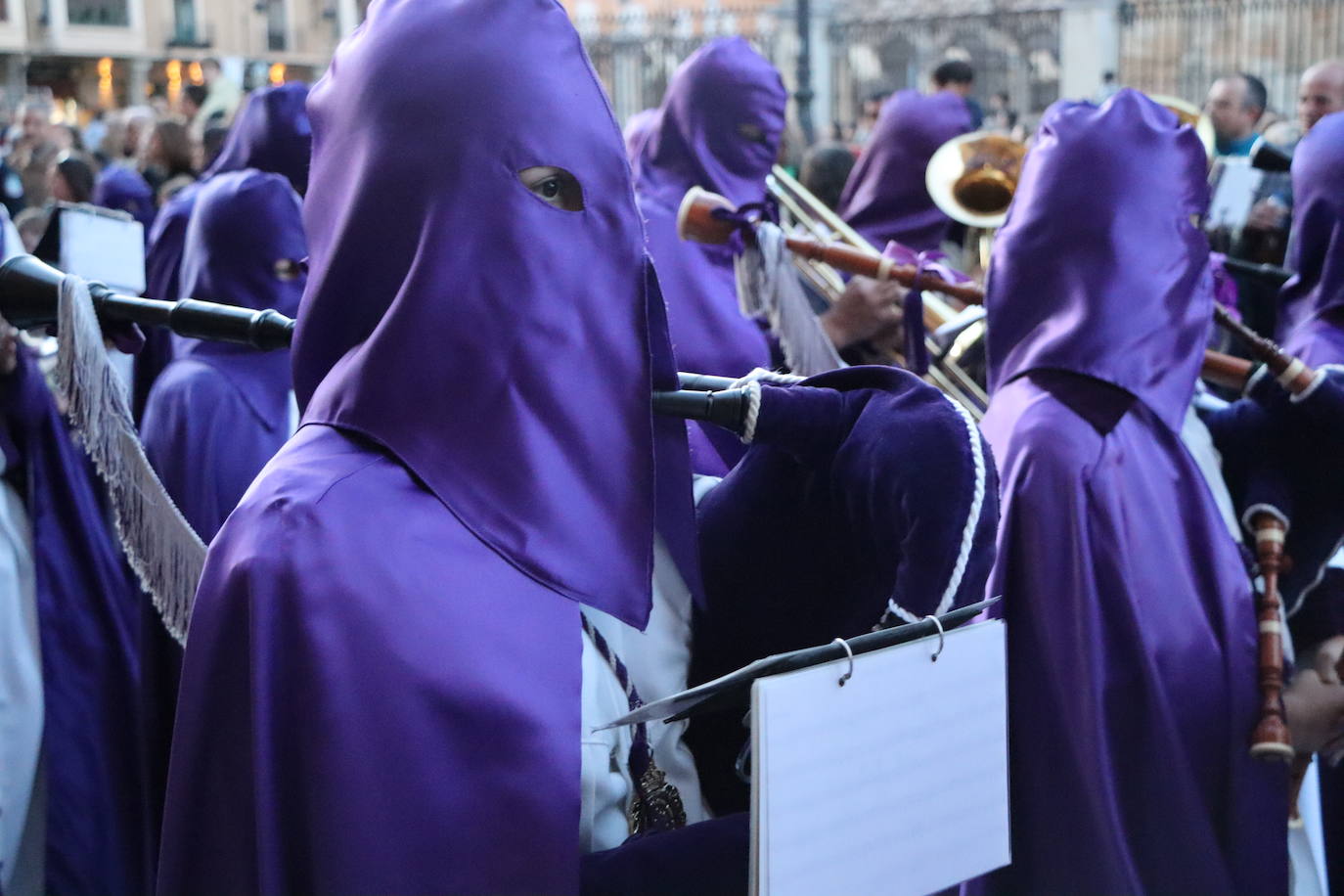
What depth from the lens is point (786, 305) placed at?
12.7 feet

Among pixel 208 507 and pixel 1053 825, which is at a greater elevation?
pixel 208 507

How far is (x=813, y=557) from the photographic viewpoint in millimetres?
1876

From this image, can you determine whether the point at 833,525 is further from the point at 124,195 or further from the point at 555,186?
the point at 124,195

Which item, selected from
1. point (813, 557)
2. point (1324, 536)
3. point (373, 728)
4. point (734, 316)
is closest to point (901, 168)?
point (734, 316)

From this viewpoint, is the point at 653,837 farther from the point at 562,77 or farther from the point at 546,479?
the point at 562,77

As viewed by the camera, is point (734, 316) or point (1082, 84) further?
point (1082, 84)

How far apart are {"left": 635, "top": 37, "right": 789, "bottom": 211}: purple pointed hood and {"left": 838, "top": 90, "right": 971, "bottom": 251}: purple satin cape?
1042 millimetres

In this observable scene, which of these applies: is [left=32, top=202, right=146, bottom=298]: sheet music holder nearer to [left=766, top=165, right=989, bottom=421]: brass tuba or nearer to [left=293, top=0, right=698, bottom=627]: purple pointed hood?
[left=293, top=0, right=698, bottom=627]: purple pointed hood

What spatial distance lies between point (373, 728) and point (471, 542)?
0.23 meters

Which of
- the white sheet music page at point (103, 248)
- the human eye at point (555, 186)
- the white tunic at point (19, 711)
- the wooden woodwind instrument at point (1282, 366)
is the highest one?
the human eye at point (555, 186)

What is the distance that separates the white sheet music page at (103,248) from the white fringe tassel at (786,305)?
154 cm

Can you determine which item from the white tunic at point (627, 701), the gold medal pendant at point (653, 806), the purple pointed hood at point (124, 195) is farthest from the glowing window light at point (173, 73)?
the gold medal pendant at point (653, 806)

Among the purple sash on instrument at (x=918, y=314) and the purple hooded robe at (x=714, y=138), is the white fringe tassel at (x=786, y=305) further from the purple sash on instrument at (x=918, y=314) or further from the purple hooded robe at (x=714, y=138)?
the purple hooded robe at (x=714, y=138)

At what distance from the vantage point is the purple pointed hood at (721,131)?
4.66 metres
